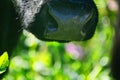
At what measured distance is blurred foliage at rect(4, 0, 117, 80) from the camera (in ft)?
11.2

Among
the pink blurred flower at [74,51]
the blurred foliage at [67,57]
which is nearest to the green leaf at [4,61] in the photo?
the blurred foliage at [67,57]

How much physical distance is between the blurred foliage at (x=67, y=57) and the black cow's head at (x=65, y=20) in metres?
1.23

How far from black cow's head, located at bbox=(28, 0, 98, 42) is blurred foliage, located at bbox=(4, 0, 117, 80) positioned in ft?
4.02

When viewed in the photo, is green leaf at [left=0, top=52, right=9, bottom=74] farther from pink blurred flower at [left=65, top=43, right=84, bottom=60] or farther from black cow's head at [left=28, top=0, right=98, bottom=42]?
pink blurred flower at [left=65, top=43, right=84, bottom=60]

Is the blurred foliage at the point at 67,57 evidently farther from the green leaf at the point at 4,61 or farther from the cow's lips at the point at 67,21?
the green leaf at the point at 4,61

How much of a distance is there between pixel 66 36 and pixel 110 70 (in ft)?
5.77

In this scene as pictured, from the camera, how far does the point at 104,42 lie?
4.21 meters

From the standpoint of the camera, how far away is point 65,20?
1892 millimetres

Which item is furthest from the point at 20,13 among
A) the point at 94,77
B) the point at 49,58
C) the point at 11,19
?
the point at 49,58

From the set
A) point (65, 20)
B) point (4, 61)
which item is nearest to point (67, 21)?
point (65, 20)

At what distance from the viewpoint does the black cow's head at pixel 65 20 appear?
185cm

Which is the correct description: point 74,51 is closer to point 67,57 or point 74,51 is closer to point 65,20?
point 67,57

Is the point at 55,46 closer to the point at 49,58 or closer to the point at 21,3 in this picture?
the point at 49,58

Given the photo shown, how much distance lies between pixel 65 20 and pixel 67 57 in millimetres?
1948
